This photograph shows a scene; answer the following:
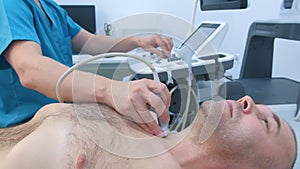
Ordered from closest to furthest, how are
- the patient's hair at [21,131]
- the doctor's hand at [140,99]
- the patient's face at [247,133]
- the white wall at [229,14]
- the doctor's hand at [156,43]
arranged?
1. the doctor's hand at [140,99]
2. the patient's hair at [21,131]
3. the patient's face at [247,133]
4. the doctor's hand at [156,43]
5. the white wall at [229,14]

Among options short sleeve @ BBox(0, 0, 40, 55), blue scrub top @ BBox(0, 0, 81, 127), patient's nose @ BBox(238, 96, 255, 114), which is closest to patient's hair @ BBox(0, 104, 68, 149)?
blue scrub top @ BBox(0, 0, 81, 127)

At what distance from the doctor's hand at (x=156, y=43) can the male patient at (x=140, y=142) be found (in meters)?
0.31

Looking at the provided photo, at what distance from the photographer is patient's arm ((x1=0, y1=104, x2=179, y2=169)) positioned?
0.83 metres

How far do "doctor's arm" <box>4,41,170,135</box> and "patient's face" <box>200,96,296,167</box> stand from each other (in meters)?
0.22

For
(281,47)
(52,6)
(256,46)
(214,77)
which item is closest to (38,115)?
(52,6)

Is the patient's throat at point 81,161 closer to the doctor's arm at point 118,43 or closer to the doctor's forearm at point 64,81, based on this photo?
the doctor's forearm at point 64,81

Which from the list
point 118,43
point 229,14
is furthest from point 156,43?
point 229,14

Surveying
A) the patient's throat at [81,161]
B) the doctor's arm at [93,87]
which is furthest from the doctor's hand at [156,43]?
the patient's throat at [81,161]

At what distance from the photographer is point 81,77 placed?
0.88 meters

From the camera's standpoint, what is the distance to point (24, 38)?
3.14ft

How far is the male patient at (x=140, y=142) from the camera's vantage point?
85 centimetres

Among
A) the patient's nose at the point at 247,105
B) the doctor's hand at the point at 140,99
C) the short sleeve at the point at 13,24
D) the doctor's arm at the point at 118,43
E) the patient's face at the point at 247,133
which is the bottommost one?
the patient's face at the point at 247,133

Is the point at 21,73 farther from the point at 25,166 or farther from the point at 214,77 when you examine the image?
the point at 214,77

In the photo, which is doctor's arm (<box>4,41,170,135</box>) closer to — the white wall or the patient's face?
the patient's face
